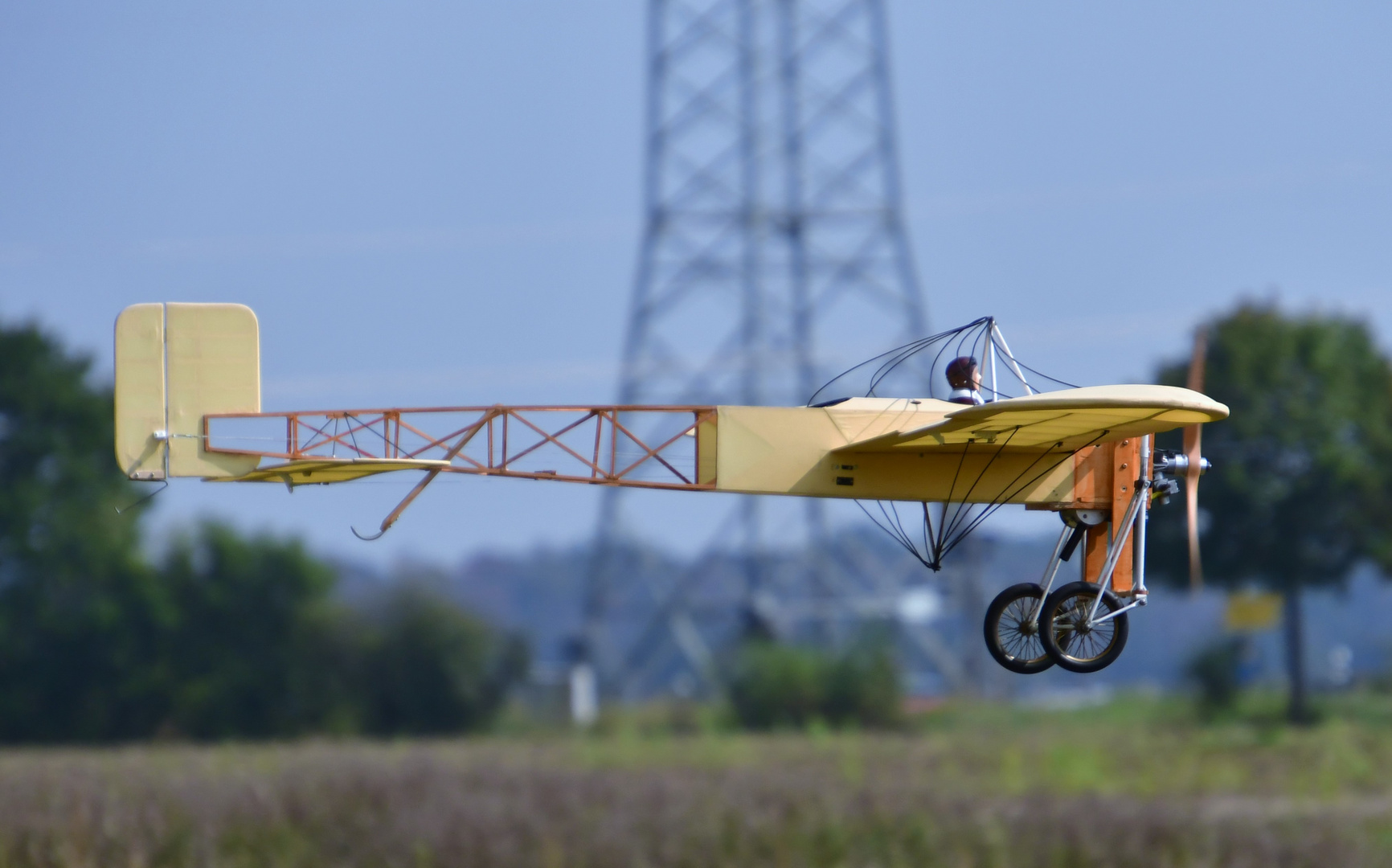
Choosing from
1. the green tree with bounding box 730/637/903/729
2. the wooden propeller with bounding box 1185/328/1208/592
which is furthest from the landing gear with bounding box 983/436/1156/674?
the green tree with bounding box 730/637/903/729

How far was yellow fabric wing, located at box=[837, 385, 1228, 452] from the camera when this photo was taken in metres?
4.70

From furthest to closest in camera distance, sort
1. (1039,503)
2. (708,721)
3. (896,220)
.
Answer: (708,721) < (896,220) < (1039,503)

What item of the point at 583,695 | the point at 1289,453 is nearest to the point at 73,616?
the point at 583,695

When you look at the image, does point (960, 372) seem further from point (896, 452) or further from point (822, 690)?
point (822, 690)

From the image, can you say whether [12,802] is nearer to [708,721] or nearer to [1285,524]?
[708,721]

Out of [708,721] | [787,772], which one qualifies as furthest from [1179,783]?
[708,721]

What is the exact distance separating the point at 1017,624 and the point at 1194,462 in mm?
1388

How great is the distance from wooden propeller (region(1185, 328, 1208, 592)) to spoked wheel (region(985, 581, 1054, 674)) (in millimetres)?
756

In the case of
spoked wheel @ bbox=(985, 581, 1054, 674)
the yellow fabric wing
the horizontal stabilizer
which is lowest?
spoked wheel @ bbox=(985, 581, 1054, 674)

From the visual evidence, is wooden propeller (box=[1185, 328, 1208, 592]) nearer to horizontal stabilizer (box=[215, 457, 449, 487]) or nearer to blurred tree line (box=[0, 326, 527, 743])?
horizontal stabilizer (box=[215, 457, 449, 487])

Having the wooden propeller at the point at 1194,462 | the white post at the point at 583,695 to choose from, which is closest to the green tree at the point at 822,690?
the white post at the point at 583,695

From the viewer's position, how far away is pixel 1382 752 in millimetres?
59750

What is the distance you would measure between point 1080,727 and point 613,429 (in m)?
69.2

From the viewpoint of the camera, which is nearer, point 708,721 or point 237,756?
point 237,756
